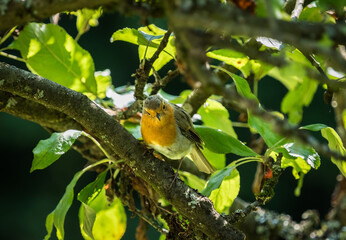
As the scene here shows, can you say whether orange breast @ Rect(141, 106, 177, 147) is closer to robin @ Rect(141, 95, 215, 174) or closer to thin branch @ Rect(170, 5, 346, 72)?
robin @ Rect(141, 95, 215, 174)

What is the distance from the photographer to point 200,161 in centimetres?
203

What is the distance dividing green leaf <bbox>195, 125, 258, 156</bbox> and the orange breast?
0.23 m

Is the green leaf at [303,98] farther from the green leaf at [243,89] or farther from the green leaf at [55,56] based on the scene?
the green leaf at [55,56]

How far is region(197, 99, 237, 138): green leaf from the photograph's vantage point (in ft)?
6.66

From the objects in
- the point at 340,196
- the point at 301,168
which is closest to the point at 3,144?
the point at 340,196

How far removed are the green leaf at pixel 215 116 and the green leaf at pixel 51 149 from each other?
713 millimetres

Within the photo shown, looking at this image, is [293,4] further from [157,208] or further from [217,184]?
[157,208]

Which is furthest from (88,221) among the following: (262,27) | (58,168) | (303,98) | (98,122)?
(58,168)

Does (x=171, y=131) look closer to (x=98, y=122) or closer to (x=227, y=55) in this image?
(x=227, y=55)

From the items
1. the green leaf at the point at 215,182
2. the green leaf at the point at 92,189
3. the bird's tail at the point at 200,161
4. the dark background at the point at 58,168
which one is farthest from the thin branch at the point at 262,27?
the dark background at the point at 58,168

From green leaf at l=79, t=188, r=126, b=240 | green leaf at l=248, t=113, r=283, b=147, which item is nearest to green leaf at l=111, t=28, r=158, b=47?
green leaf at l=248, t=113, r=283, b=147

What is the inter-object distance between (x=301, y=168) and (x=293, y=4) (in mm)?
821

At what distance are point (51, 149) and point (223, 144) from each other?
63 cm

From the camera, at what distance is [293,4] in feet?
6.50
